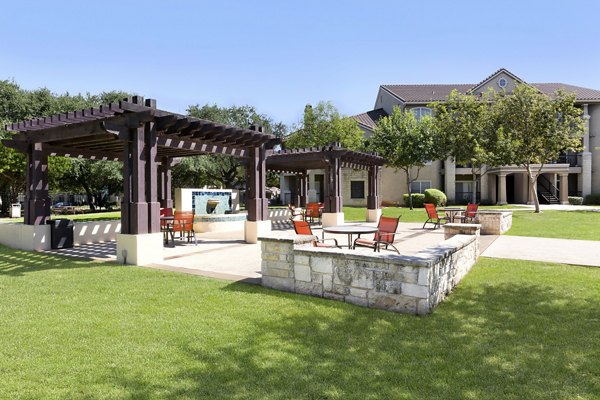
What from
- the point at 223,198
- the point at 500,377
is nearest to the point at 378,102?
the point at 223,198

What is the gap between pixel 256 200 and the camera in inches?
503

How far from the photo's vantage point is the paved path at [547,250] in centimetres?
895

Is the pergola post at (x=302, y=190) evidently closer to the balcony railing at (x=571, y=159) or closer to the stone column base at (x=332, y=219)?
the stone column base at (x=332, y=219)

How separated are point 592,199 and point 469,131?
779 inches

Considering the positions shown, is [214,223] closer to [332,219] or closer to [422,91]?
[332,219]

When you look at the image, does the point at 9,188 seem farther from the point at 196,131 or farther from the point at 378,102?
the point at 378,102

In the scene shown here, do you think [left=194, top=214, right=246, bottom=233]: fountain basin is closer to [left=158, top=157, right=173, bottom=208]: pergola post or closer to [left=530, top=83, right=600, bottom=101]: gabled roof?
[left=158, top=157, right=173, bottom=208]: pergola post

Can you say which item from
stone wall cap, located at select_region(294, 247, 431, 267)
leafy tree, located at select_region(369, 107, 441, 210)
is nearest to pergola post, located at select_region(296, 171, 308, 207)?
leafy tree, located at select_region(369, 107, 441, 210)

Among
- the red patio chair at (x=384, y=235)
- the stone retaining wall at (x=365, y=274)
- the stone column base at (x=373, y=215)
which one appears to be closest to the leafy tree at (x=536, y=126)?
the stone column base at (x=373, y=215)

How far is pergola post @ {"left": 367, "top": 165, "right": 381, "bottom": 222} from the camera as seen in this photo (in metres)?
21.4

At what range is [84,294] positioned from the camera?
6.13 m

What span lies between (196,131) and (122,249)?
354cm

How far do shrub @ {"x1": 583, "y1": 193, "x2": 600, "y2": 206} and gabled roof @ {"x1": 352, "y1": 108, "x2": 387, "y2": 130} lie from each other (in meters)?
21.0

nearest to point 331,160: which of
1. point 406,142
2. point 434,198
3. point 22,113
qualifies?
point 406,142
